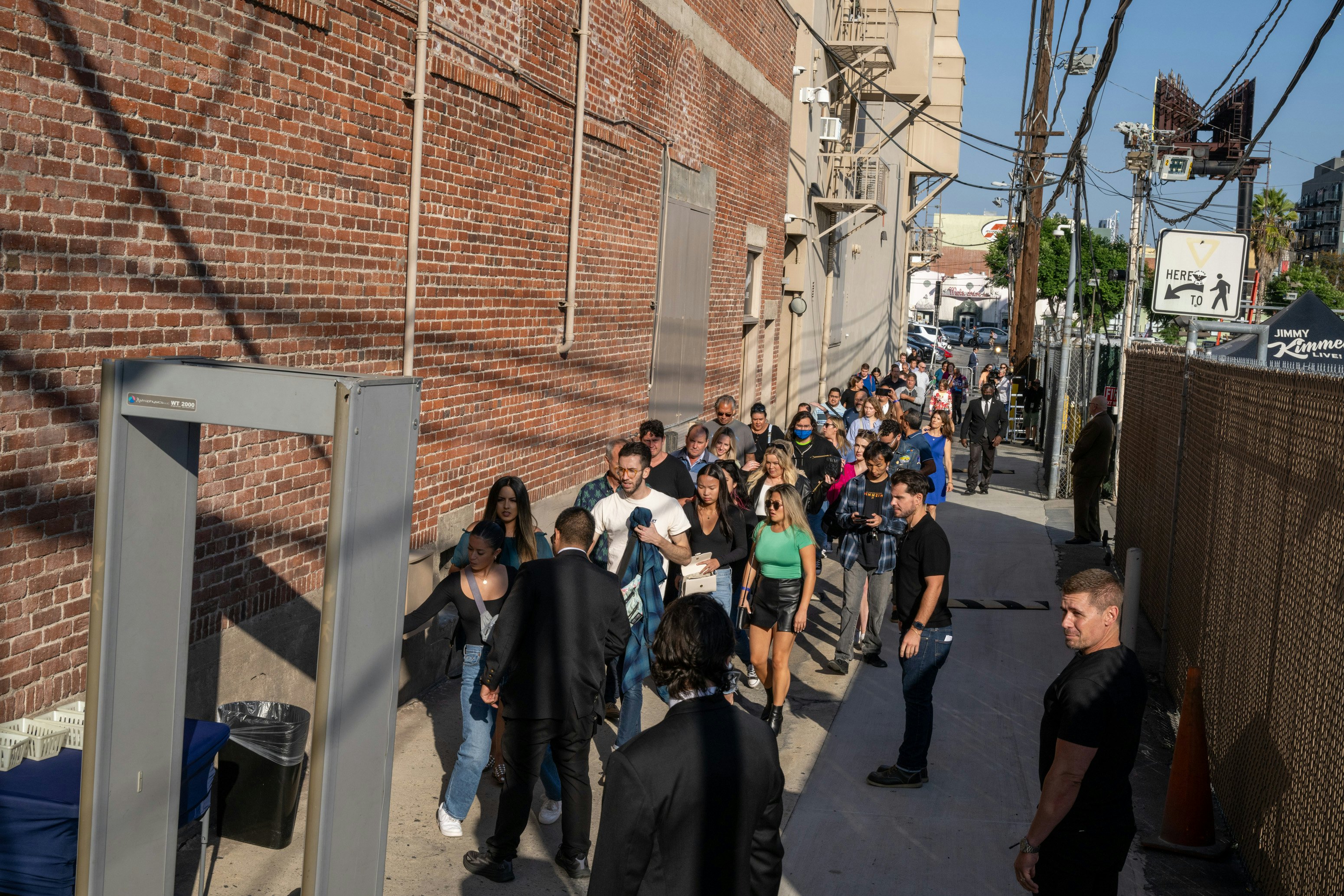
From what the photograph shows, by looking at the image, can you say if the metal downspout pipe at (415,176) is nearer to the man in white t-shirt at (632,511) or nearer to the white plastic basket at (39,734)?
the man in white t-shirt at (632,511)

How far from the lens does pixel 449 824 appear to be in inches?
244

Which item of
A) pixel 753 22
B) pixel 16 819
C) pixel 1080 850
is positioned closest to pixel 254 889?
pixel 16 819

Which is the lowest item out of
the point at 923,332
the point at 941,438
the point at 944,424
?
the point at 941,438

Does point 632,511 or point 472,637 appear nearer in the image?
point 472,637

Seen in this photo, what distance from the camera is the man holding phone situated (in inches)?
371

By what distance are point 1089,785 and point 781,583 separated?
3.72 metres

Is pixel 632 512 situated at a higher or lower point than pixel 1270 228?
lower

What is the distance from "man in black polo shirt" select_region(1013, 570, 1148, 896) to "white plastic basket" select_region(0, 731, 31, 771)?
12.9 feet

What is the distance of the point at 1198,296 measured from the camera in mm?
10898

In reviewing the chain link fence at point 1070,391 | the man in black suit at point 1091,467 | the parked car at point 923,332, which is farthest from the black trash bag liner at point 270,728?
the parked car at point 923,332

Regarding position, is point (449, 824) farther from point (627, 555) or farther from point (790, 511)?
point (790, 511)

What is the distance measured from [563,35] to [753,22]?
7.98 meters

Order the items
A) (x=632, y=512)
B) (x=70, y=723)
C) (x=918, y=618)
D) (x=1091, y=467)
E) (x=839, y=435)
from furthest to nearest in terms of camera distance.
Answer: (x=1091, y=467) < (x=839, y=435) < (x=632, y=512) < (x=918, y=618) < (x=70, y=723)

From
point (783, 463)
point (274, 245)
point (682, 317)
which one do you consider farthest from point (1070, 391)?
point (274, 245)
